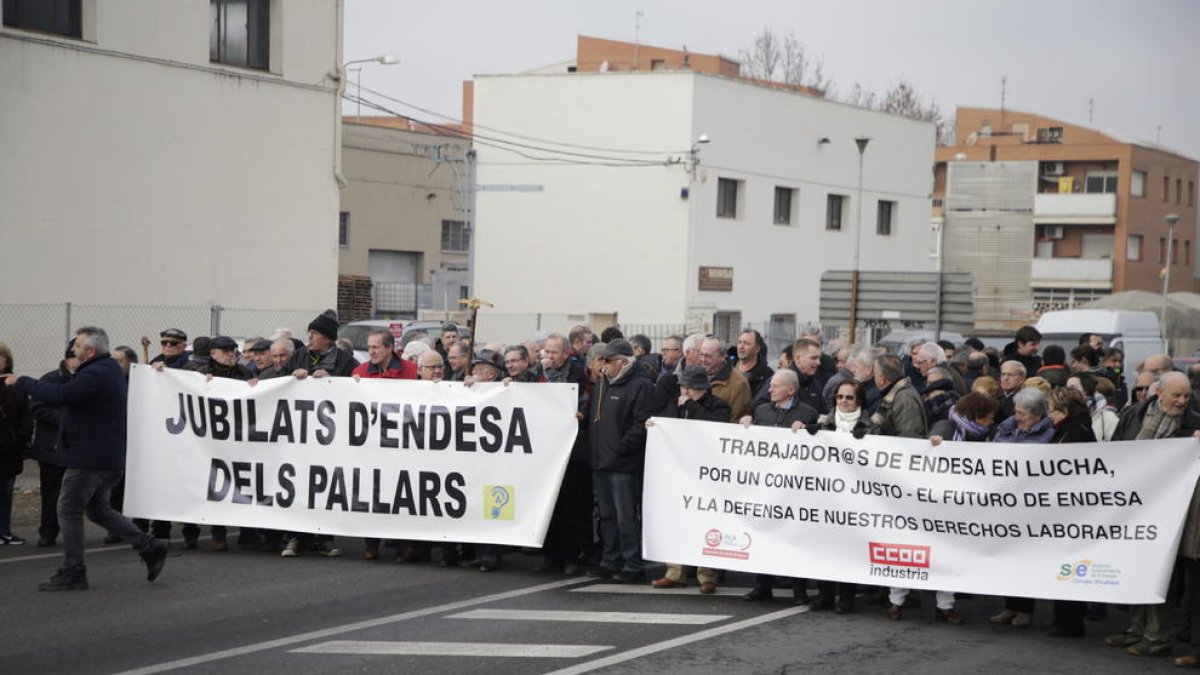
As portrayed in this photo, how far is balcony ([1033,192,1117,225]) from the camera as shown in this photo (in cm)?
6931

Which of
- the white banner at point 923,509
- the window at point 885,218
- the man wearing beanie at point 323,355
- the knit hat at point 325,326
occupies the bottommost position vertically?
the white banner at point 923,509

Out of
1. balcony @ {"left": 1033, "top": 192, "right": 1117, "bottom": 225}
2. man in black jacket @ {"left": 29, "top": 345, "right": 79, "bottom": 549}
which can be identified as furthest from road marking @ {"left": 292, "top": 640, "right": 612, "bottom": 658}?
balcony @ {"left": 1033, "top": 192, "right": 1117, "bottom": 225}

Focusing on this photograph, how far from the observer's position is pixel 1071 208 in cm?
6981

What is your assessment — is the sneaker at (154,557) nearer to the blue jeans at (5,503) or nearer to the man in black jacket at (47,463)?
the man in black jacket at (47,463)

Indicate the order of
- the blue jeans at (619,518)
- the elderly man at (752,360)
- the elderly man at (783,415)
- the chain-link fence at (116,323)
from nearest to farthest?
the elderly man at (783,415) → the blue jeans at (619,518) → the elderly man at (752,360) → the chain-link fence at (116,323)

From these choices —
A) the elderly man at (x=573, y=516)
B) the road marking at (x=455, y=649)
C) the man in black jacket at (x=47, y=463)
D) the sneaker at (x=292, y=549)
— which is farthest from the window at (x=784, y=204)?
the road marking at (x=455, y=649)

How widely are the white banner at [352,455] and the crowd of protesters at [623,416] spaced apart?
29cm

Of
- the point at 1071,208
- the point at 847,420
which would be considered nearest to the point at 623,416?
the point at 847,420

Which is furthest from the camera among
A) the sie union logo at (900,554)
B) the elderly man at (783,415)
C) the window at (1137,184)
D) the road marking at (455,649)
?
the window at (1137,184)

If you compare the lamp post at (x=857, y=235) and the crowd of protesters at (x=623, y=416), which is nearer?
the crowd of protesters at (x=623, y=416)

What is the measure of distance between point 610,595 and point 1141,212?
65.8 meters

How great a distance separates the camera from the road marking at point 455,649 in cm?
894

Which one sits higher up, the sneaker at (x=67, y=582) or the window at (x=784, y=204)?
the window at (x=784, y=204)

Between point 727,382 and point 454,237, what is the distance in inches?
1966
